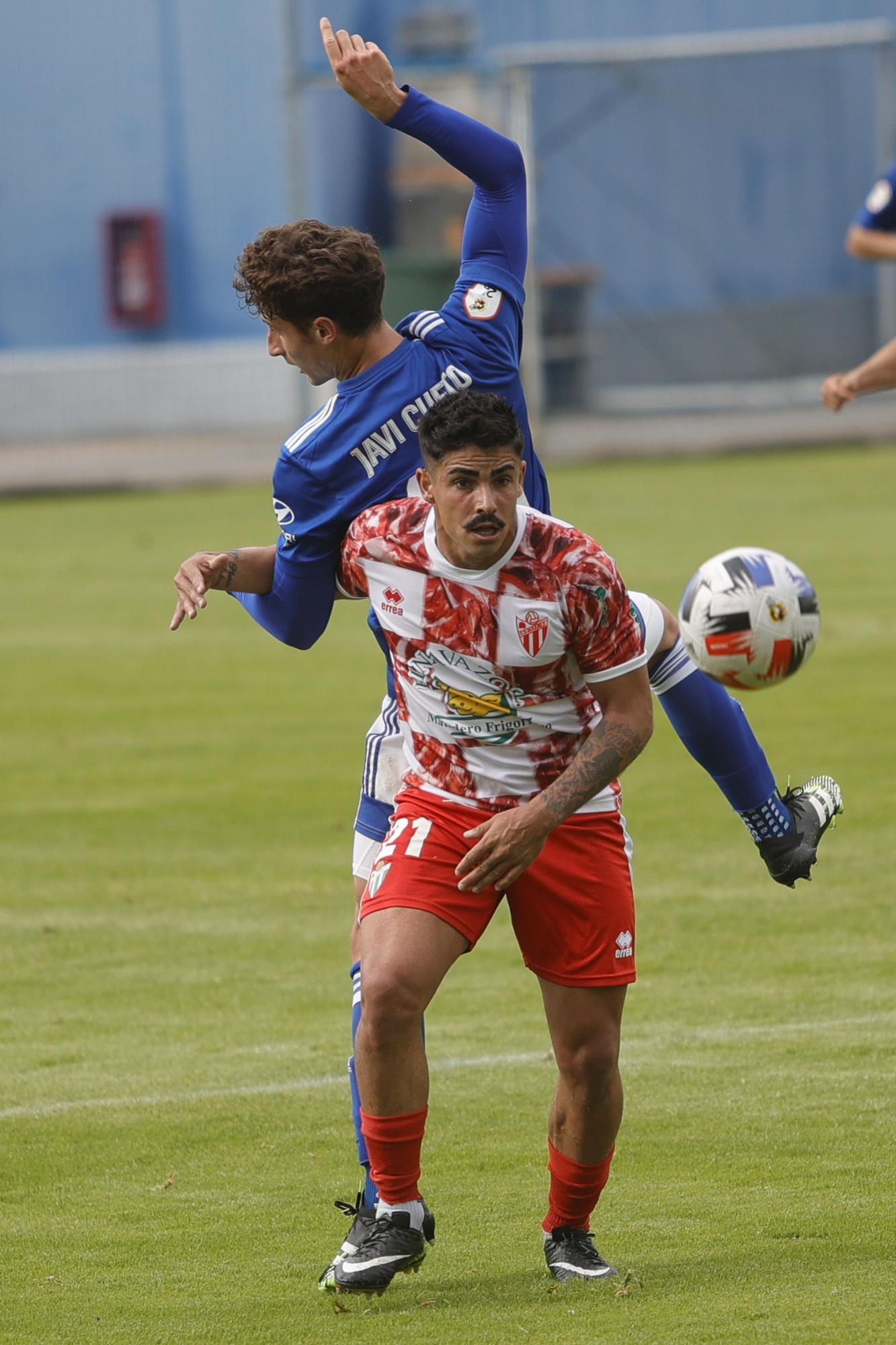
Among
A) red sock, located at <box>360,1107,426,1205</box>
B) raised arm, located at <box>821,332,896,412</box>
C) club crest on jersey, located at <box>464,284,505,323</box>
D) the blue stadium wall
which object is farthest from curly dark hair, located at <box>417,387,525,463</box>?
the blue stadium wall

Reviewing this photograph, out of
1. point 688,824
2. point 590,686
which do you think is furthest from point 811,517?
point 590,686

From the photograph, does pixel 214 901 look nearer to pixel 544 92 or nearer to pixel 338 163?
pixel 544 92

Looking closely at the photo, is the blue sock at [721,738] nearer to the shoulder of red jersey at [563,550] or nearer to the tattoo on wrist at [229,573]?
the shoulder of red jersey at [563,550]

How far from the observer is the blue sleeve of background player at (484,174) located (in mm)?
4758

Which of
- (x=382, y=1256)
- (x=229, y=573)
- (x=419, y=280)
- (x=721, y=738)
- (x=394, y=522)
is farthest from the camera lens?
(x=419, y=280)

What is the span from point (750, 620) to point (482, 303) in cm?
121

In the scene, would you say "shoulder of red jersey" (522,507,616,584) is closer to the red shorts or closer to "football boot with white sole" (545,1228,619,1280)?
the red shorts

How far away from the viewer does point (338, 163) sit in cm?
3025

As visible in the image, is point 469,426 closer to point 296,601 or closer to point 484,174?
point 296,601

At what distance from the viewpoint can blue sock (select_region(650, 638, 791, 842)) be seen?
16.5 ft

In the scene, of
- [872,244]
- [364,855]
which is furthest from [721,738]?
[872,244]

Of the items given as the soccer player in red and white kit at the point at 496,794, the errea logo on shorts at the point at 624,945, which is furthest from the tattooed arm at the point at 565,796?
the errea logo on shorts at the point at 624,945

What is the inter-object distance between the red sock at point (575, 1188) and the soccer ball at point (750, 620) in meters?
1.50

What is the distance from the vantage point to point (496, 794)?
168 inches
